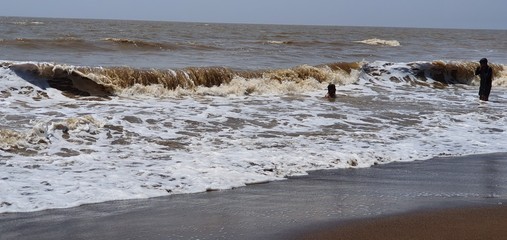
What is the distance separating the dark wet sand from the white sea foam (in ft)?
1.17

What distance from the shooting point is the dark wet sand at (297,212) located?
5098 mm

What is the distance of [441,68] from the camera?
23.2m

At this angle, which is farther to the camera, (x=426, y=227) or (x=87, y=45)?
(x=87, y=45)

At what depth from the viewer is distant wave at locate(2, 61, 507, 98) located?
15406 millimetres

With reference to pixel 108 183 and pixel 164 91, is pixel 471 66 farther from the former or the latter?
pixel 108 183

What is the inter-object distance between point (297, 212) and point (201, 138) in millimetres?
4150

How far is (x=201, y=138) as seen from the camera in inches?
382

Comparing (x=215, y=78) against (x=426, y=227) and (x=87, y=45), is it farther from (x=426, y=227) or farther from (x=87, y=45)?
(x=426, y=227)

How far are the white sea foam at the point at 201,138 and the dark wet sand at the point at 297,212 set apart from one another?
36cm

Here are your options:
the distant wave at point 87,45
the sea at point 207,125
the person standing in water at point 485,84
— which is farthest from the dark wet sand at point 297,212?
the distant wave at point 87,45

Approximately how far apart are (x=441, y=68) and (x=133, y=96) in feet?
40.5

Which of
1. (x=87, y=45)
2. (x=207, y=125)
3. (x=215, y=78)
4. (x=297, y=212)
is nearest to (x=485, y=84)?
(x=215, y=78)

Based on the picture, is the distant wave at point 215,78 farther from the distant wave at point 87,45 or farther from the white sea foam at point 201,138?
the distant wave at point 87,45

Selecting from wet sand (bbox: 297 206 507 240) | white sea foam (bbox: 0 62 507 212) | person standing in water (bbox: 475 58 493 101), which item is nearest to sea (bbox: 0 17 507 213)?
white sea foam (bbox: 0 62 507 212)
